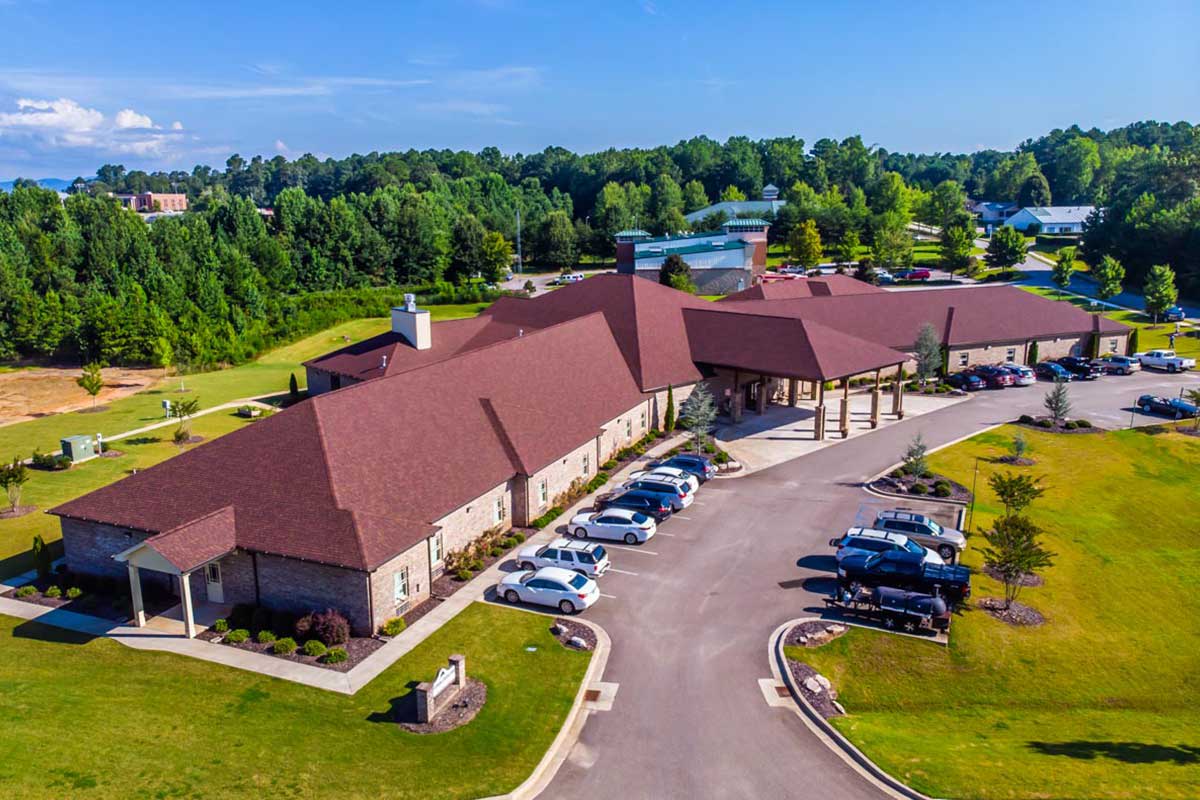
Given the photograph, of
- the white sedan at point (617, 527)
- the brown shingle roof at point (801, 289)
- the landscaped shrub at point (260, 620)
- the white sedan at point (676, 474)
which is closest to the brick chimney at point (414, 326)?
the white sedan at point (676, 474)

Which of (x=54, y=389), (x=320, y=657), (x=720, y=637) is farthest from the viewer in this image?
(x=54, y=389)

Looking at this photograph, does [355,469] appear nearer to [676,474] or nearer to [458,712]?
[458,712]

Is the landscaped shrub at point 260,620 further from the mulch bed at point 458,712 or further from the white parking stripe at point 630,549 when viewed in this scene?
the white parking stripe at point 630,549

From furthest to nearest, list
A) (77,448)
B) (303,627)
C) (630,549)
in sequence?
(77,448) < (630,549) < (303,627)

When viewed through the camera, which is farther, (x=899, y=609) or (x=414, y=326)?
(x=414, y=326)

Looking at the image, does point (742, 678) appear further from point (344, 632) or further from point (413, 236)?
point (413, 236)

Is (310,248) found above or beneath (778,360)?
above

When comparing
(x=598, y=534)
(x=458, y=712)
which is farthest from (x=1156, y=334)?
(x=458, y=712)
